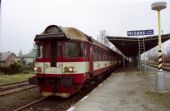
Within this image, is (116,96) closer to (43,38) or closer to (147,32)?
(43,38)

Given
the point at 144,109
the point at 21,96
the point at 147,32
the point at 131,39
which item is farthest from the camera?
the point at 131,39

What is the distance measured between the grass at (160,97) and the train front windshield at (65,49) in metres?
3.70

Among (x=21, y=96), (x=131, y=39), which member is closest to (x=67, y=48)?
(x=21, y=96)

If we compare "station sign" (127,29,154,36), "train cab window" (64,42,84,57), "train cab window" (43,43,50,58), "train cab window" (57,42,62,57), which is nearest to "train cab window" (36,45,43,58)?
"train cab window" (43,43,50,58)

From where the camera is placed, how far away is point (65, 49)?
41.8ft

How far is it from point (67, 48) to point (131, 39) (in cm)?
2000

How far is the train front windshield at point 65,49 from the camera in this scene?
12.7m

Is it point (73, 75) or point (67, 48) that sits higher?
point (67, 48)

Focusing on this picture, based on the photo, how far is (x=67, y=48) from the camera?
42.0 ft

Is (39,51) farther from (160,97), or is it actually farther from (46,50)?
(160,97)

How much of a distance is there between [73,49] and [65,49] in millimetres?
386

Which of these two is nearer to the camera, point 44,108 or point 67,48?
point 44,108

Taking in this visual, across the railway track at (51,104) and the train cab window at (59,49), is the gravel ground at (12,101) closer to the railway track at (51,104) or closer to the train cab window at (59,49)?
the railway track at (51,104)

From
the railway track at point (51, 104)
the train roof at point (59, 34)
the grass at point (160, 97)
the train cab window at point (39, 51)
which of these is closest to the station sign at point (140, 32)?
the grass at point (160, 97)
